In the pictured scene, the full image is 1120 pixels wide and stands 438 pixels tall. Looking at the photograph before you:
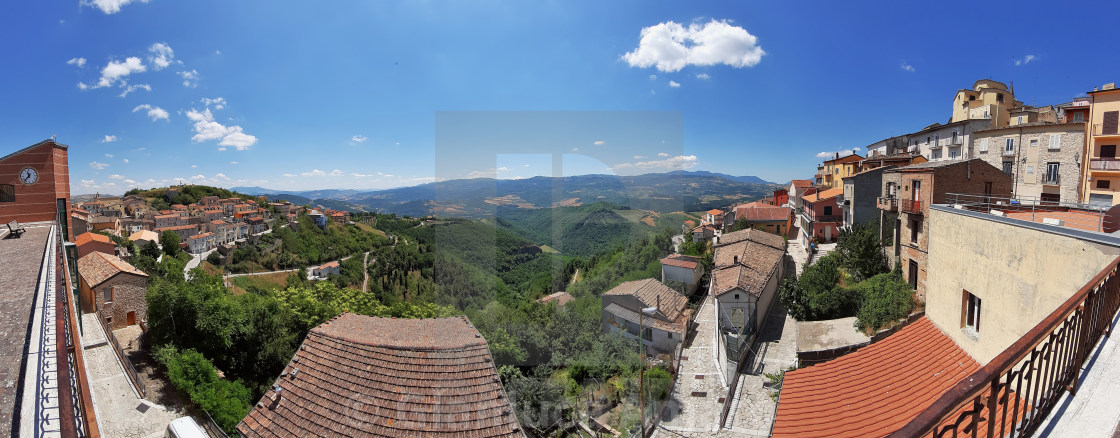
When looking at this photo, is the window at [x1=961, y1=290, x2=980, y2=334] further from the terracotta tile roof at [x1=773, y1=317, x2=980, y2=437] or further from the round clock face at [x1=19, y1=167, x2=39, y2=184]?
the round clock face at [x1=19, y1=167, x2=39, y2=184]

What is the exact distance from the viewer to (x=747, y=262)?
15.3 m

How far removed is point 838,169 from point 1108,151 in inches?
504

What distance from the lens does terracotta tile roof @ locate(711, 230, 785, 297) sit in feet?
42.8

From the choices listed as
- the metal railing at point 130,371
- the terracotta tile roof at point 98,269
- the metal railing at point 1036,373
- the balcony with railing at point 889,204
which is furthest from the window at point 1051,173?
the terracotta tile roof at point 98,269

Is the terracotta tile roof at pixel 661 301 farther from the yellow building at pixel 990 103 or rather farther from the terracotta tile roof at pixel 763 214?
the yellow building at pixel 990 103

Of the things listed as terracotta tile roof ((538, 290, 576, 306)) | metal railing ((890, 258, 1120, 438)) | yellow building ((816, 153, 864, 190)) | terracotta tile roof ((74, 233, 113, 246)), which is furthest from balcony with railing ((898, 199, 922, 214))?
terracotta tile roof ((74, 233, 113, 246))

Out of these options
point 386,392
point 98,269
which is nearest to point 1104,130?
point 386,392

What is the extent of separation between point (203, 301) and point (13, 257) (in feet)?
23.7

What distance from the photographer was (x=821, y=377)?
582 cm

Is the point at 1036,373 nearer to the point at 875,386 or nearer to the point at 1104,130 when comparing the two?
the point at 875,386

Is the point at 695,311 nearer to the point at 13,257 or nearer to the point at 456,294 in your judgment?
the point at 456,294

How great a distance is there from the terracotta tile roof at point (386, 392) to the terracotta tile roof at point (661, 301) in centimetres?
772

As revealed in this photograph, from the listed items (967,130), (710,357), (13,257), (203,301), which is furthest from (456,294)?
(967,130)

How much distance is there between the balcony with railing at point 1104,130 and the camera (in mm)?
15157
